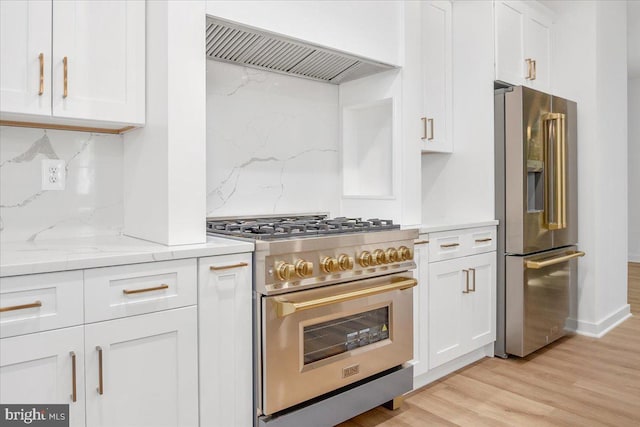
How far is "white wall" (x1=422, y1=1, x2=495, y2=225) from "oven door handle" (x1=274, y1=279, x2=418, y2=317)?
1011 millimetres

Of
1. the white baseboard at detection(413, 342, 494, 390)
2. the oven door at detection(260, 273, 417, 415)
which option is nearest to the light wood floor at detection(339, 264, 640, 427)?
the white baseboard at detection(413, 342, 494, 390)

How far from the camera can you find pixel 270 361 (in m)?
1.75

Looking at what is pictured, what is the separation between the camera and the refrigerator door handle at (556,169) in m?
3.14

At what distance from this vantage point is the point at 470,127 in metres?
3.19

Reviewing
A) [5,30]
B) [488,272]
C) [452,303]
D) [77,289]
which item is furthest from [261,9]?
[488,272]

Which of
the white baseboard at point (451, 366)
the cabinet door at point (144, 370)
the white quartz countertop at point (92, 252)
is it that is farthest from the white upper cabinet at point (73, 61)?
the white baseboard at point (451, 366)

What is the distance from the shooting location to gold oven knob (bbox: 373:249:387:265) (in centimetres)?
210

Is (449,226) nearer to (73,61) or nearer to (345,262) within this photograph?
(345,262)

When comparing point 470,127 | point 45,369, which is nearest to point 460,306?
point 470,127

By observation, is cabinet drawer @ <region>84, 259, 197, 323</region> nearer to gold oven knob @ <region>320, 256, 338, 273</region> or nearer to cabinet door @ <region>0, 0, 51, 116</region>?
gold oven knob @ <region>320, 256, 338, 273</region>

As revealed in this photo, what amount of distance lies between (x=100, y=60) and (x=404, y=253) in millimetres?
1597

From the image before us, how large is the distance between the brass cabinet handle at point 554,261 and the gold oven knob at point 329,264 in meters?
1.65

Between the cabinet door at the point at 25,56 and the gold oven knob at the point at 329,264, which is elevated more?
the cabinet door at the point at 25,56

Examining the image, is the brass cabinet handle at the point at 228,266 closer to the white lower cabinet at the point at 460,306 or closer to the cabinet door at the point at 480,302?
the white lower cabinet at the point at 460,306
